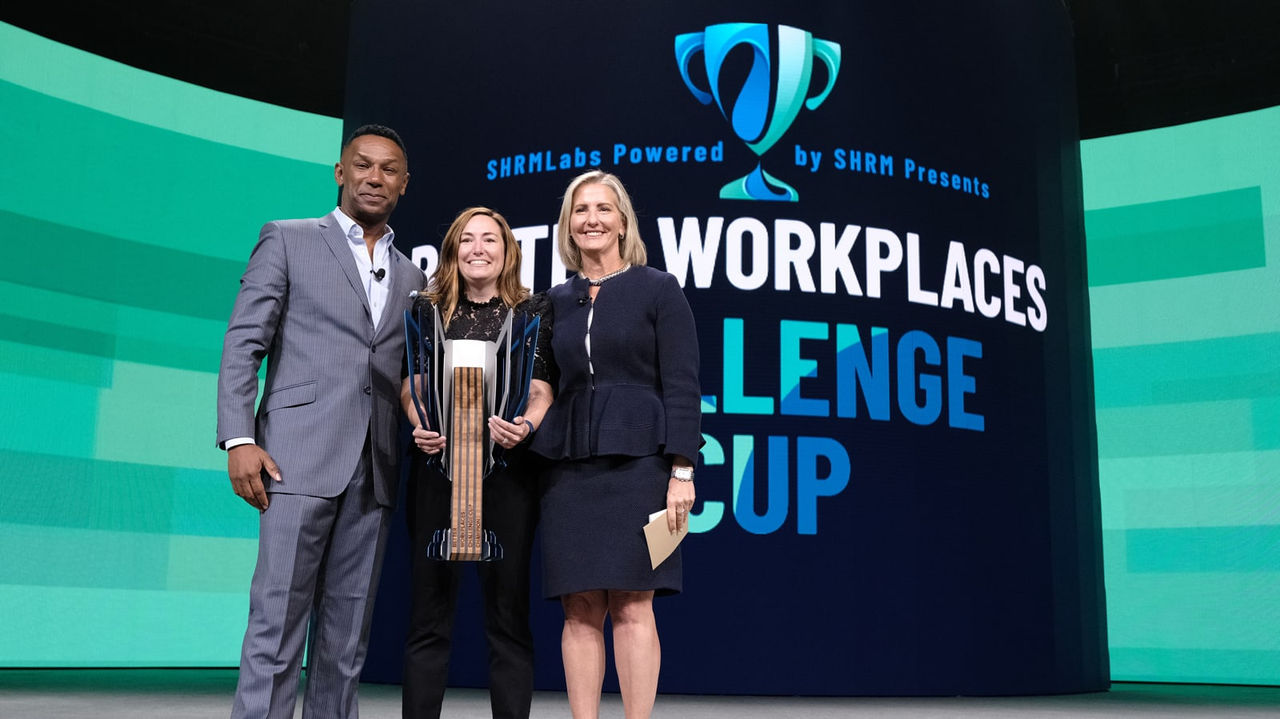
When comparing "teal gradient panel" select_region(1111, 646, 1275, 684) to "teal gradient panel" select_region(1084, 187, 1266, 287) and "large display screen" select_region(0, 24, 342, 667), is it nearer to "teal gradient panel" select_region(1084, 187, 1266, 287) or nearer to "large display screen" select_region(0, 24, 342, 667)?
"teal gradient panel" select_region(1084, 187, 1266, 287)

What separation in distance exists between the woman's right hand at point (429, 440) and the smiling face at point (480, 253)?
37 centimetres

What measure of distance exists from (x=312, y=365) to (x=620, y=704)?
224cm

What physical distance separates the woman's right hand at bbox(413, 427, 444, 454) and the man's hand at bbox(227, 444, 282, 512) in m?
0.29

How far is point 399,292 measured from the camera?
105 inches

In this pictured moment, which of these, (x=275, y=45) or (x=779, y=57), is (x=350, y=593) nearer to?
(x=779, y=57)

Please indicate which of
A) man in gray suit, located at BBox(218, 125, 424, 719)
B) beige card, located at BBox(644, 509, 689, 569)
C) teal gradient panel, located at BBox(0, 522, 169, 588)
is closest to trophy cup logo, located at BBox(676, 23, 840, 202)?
man in gray suit, located at BBox(218, 125, 424, 719)

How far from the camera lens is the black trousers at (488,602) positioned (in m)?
2.58

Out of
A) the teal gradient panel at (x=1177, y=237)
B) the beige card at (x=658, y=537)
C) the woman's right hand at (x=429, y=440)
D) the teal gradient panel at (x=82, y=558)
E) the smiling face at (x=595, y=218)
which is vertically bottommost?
the teal gradient panel at (x=82, y=558)

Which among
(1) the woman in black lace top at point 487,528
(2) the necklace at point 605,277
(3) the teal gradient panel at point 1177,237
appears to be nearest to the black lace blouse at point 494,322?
(1) the woman in black lace top at point 487,528

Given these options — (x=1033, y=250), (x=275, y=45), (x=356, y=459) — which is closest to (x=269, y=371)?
(x=356, y=459)

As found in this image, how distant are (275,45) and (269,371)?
17.6 ft

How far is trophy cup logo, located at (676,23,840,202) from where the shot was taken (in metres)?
4.88

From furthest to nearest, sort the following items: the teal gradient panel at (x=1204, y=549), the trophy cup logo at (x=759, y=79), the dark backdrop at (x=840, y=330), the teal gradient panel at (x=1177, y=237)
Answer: the teal gradient panel at (x=1177, y=237)
the teal gradient panel at (x=1204, y=549)
the trophy cup logo at (x=759, y=79)
the dark backdrop at (x=840, y=330)

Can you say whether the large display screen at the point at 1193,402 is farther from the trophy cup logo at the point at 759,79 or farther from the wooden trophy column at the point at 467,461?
the wooden trophy column at the point at 467,461
